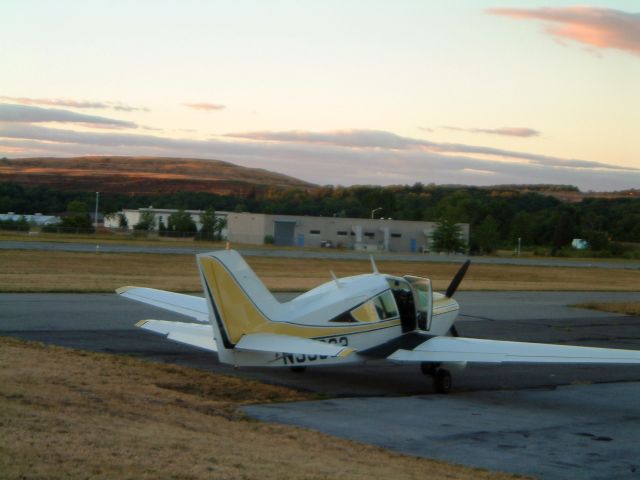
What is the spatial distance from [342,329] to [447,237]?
87.6m

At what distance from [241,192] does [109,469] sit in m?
177

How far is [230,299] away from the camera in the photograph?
11.9 metres

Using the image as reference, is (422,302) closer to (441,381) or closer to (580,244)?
(441,381)

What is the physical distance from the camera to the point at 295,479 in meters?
7.11

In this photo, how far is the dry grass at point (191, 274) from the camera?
31.8 meters

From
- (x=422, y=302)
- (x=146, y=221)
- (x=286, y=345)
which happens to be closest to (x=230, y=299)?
(x=286, y=345)

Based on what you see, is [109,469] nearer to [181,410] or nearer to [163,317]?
[181,410]

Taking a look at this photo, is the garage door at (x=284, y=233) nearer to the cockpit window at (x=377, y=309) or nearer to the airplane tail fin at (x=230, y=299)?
the cockpit window at (x=377, y=309)

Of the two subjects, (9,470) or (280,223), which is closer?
(9,470)

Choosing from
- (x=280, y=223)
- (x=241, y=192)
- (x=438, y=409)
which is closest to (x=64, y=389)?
(x=438, y=409)

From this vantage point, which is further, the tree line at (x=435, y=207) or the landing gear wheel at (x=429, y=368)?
the tree line at (x=435, y=207)

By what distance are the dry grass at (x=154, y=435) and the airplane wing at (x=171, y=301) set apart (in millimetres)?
2850

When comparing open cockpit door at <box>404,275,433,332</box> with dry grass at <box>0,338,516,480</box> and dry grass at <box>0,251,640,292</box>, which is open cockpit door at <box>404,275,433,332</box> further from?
dry grass at <box>0,251,640,292</box>

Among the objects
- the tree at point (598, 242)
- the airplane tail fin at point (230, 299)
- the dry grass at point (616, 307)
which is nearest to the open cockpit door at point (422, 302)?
the airplane tail fin at point (230, 299)
